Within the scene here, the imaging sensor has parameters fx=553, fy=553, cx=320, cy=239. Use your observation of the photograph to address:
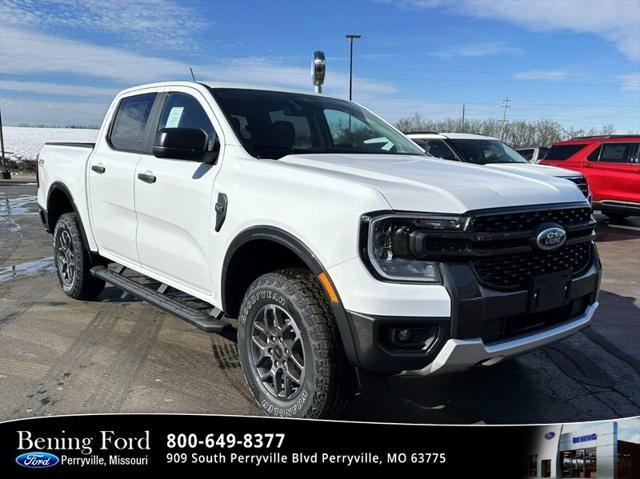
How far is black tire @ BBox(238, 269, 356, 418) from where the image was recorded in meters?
2.69

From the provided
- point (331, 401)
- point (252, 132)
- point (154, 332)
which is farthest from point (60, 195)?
point (331, 401)

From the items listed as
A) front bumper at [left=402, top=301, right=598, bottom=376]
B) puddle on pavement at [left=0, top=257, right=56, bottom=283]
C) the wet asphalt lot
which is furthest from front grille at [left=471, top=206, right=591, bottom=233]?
puddle on pavement at [left=0, top=257, right=56, bottom=283]

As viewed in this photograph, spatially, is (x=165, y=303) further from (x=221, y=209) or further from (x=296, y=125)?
(x=296, y=125)

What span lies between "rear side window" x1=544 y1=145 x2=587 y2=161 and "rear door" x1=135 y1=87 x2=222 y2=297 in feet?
33.8

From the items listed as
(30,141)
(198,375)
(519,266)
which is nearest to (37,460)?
(198,375)

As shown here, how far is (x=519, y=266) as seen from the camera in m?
2.71

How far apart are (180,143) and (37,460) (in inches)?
72.7

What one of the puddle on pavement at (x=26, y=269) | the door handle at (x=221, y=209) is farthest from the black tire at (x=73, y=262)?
the door handle at (x=221, y=209)

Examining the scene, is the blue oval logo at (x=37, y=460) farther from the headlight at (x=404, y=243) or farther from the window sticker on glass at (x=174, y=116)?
the window sticker on glass at (x=174, y=116)

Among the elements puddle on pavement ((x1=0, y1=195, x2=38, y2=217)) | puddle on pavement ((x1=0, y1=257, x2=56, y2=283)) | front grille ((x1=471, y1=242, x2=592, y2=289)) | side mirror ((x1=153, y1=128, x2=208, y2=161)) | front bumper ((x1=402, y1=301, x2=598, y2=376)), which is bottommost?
puddle on pavement ((x1=0, y1=195, x2=38, y2=217))

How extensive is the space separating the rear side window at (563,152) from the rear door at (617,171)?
1.45 feet

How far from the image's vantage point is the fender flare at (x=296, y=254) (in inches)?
100

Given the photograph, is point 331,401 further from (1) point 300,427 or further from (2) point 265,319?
(2) point 265,319

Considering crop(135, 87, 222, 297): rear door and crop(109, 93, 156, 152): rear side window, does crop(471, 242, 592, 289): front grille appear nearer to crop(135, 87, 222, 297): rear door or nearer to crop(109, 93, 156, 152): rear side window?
crop(135, 87, 222, 297): rear door
